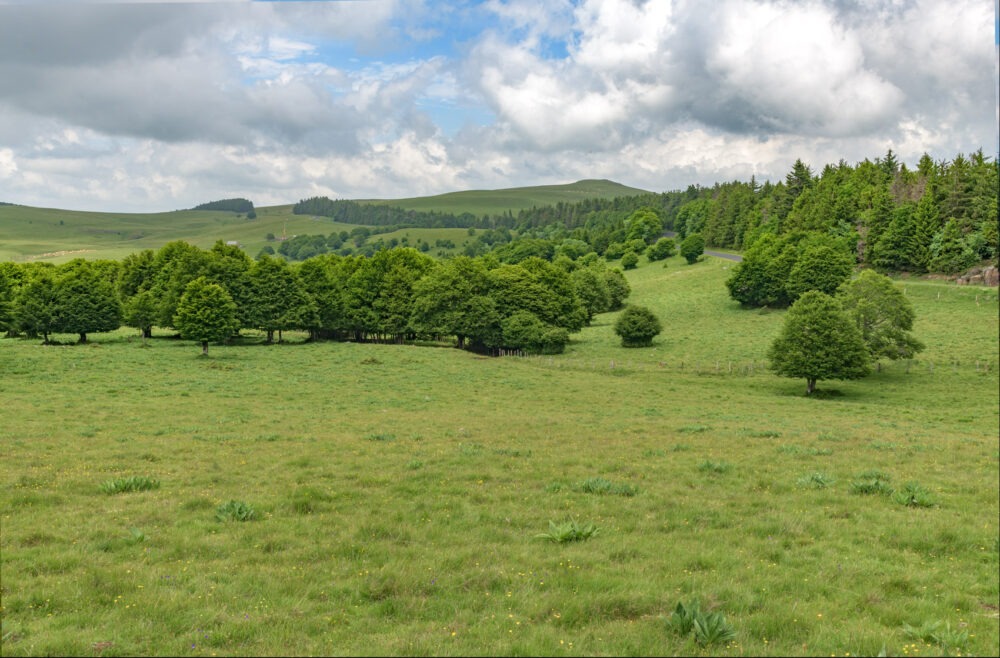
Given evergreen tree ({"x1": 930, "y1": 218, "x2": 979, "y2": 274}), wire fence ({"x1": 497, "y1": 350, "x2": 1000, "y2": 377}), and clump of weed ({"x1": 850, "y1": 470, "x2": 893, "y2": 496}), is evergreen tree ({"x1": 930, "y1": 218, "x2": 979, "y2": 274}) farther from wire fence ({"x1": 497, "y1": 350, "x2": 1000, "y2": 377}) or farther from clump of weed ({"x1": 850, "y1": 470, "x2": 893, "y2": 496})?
clump of weed ({"x1": 850, "y1": 470, "x2": 893, "y2": 496})

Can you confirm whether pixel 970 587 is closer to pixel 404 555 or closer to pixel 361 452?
pixel 404 555

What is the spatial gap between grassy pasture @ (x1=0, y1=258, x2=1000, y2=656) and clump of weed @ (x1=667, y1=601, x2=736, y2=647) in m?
0.12

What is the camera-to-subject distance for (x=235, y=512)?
448 inches

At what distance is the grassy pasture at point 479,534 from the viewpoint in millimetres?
6762

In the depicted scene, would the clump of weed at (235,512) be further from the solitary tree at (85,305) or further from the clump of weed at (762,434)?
the solitary tree at (85,305)

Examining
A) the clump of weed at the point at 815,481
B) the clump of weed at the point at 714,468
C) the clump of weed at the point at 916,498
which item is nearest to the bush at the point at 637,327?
the clump of weed at the point at 714,468

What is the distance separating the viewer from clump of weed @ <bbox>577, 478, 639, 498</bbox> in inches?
528

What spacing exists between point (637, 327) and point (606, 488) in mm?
61337

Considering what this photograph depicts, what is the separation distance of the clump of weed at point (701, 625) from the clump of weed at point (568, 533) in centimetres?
321

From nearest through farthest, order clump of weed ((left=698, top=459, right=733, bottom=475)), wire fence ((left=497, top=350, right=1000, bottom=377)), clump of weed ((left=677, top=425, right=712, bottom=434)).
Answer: clump of weed ((left=698, top=459, right=733, bottom=475)), clump of weed ((left=677, top=425, right=712, bottom=434)), wire fence ((left=497, top=350, right=1000, bottom=377))

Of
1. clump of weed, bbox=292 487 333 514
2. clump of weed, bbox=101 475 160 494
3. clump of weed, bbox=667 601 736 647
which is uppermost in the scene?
clump of weed, bbox=667 601 736 647

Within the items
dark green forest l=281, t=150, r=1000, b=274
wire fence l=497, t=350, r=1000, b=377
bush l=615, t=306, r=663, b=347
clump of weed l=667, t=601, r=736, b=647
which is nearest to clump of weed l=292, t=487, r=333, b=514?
clump of weed l=667, t=601, r=736, b=647

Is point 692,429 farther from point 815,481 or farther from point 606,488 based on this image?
point 606,488

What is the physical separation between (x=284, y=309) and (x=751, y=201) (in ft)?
391
